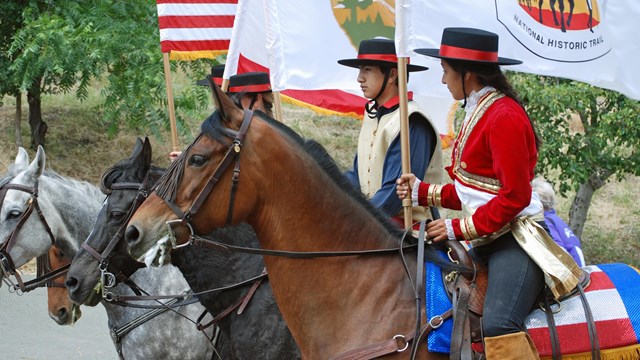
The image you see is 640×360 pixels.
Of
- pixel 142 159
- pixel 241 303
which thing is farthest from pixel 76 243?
pixel 241 303

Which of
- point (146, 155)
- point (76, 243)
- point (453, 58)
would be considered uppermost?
point (453, 58)

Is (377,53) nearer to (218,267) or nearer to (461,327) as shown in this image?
(218,267)

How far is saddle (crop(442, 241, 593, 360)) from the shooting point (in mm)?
3801

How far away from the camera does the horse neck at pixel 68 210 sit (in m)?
5.86

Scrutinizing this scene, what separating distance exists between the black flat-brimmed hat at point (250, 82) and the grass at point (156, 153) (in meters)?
5.25

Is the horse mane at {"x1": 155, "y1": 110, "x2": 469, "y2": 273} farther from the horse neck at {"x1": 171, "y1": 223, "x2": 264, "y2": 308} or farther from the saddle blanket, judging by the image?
the horse neck at {"x1": 171, "y1": 223, "x2": 264, "y2": 308}

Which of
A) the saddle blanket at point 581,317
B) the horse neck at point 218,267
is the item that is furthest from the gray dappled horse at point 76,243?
the saddle blanket at point 581,317

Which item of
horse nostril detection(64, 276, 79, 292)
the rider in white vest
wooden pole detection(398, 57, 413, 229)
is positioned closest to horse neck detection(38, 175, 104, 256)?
horse nostril detection(64, 276, 79, 292)

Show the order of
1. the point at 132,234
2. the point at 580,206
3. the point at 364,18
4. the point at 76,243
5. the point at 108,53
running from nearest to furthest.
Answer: the point at 132,234 → the point at 76,243 → the point at 364,18 → the point at 108,53 → the point at 580,206

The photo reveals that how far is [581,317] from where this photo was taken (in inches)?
159

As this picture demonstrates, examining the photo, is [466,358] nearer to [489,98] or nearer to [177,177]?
[489,98]

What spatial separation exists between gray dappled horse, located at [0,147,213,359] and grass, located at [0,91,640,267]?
609cm

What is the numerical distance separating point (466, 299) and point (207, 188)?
133 centimetres

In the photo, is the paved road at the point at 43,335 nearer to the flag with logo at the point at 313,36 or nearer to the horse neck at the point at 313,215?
the flag with logo at the point at 313,36
